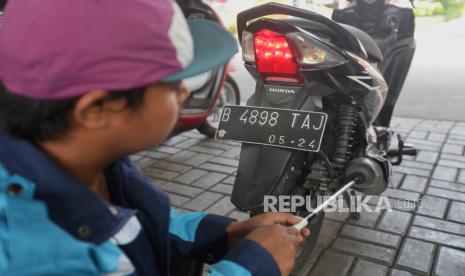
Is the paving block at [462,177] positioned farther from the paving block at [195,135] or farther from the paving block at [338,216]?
the paving block at [195,135]

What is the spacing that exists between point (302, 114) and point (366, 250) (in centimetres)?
94

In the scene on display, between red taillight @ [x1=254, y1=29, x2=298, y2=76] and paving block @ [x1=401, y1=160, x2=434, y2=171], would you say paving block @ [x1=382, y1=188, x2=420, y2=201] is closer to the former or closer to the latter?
paving block @ [x1=401, y1=160, x2=434, y2=171]

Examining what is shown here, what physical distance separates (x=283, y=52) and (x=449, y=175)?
2.06 meters

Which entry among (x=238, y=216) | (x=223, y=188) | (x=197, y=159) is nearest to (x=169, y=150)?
(x=197, y=159)

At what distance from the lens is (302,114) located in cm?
190

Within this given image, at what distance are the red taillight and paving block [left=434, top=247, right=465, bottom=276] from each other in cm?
120

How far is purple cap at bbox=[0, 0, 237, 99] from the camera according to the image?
77cm

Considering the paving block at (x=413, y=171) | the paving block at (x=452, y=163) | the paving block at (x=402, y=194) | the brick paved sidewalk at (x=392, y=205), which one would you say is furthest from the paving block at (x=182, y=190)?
the paving block at (x=452, y=163)

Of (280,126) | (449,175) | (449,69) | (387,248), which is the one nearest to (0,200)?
(280,126)

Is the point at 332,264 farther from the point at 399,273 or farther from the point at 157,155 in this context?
the point at 157,155

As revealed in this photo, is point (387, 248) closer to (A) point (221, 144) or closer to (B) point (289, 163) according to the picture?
(B) point (289, 163)

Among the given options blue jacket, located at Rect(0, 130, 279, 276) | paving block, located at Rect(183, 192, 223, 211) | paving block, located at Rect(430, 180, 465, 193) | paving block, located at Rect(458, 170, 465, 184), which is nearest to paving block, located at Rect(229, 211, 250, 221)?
paving block, located at Rect(183, 192, 223, 211)

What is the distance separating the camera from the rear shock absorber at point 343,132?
84.3 inches

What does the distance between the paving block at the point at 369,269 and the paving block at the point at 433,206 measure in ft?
2.31
